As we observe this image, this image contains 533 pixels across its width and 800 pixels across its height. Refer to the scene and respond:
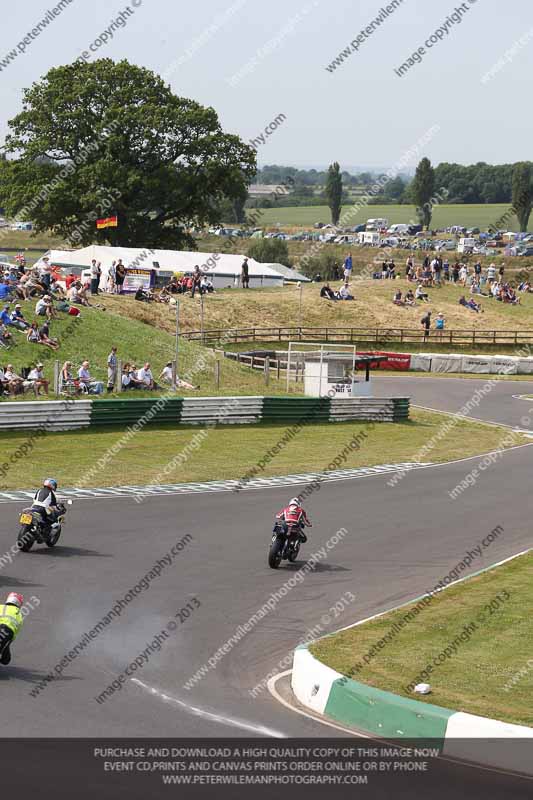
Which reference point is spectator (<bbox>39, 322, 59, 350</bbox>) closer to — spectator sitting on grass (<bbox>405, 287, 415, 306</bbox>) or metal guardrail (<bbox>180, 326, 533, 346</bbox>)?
metal guardrail (<bbox>180, 326, 533, 346</bbox>)

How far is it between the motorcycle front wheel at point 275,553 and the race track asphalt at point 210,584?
0.20 metres

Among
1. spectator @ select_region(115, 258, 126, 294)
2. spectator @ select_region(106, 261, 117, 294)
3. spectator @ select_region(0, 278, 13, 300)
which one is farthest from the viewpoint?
spectator @ select_region(106, 261, 117, 294)

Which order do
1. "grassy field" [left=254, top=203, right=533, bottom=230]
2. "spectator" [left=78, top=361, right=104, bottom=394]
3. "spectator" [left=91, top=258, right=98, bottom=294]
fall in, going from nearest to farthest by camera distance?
"spectator" [left=78, top=361, right=104, bottom=394] → "spectator" [left=91, top=258, right=98, bottom=294] → "grassy field" [left=254, top=203, right=533, bottom=230]

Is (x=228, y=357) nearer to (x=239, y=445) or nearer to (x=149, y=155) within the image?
(x=239, y=445)

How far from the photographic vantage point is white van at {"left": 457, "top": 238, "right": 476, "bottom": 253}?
316 feet

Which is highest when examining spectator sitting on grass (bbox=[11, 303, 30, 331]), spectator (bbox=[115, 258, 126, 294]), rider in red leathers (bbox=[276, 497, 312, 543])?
spectator (bbox=[115, 258, 126, 294])

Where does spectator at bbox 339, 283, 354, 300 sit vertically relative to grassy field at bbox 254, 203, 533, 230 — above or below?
below

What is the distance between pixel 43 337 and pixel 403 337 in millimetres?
27945

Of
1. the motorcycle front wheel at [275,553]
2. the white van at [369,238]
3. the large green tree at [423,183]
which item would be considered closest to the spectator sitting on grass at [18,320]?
the motorcycle front wheel at [275,553]

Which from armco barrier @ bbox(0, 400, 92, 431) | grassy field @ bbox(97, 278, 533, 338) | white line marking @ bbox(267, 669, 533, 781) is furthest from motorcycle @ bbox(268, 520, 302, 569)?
grassy field @ bbox(97, 278, 533, 338)

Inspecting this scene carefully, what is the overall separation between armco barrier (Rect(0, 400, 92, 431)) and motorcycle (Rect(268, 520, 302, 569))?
11.8 m

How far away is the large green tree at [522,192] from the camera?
106062 mm

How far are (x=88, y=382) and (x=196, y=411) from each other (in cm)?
309

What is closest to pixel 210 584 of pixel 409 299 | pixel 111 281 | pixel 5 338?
pixel 5 338
